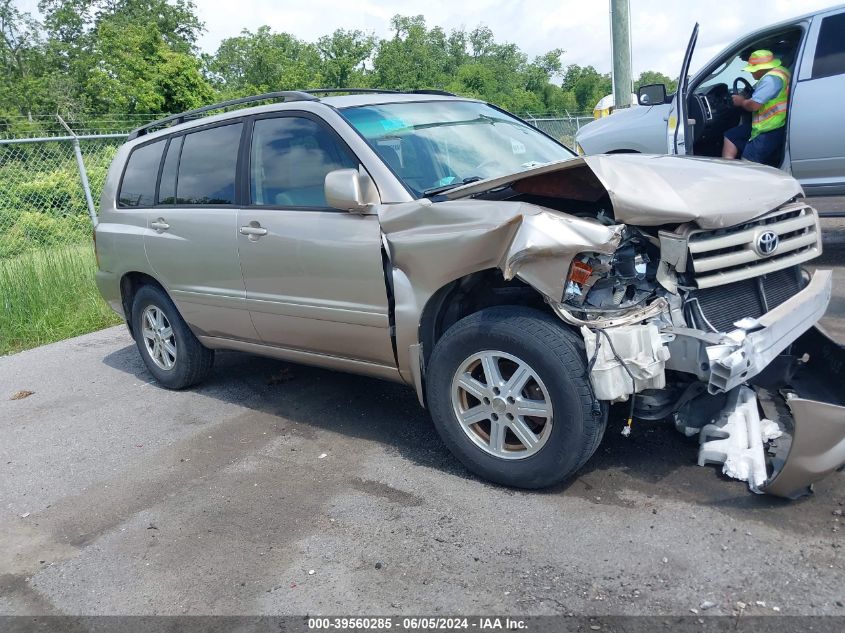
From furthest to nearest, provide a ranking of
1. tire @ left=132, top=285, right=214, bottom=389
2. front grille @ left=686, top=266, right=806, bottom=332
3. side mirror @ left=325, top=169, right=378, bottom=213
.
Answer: tire @ left=132, top=285, right=214, bottom=389
side mirror @ left=325, top=169, right=378, bottom=213
front grille @ left=686, top=266, right=806, bottom=332

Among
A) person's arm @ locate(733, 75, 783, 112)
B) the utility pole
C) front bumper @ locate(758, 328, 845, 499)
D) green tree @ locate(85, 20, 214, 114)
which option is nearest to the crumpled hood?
front bumper @ locate(758, 328, 845, 499)

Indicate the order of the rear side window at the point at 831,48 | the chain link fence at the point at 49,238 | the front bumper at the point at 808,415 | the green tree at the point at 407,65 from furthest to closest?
the green tree at the point at 407,65
the chain link fence at the point at 49,238
the rear side window at the point at 831,48
the front bumper at the point at 808,415

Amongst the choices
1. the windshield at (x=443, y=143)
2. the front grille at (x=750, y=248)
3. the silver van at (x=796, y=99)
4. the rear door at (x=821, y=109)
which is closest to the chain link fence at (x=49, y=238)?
the windshield at (x=443, y=143)

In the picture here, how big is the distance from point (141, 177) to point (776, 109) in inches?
219

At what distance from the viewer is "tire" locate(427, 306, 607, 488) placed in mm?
3301

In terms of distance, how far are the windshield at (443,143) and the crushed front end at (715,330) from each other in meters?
1.19

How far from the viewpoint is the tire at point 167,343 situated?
557cm

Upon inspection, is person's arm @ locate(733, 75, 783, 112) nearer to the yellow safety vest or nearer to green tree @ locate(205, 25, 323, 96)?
the yellow safety vest

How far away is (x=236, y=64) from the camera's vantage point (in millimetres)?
42500

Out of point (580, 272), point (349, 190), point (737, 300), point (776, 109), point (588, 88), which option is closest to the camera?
point (580, 272)

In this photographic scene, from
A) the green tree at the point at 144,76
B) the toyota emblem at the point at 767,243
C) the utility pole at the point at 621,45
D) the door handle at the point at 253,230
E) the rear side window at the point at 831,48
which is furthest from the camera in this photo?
the green tree at the point at 144,76

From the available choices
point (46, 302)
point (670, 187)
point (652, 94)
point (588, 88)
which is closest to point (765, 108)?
point (652, 94)

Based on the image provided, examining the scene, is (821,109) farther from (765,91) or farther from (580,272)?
(580,272)

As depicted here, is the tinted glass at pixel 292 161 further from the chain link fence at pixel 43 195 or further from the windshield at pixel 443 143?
the chain link fence at pixel 43 195
